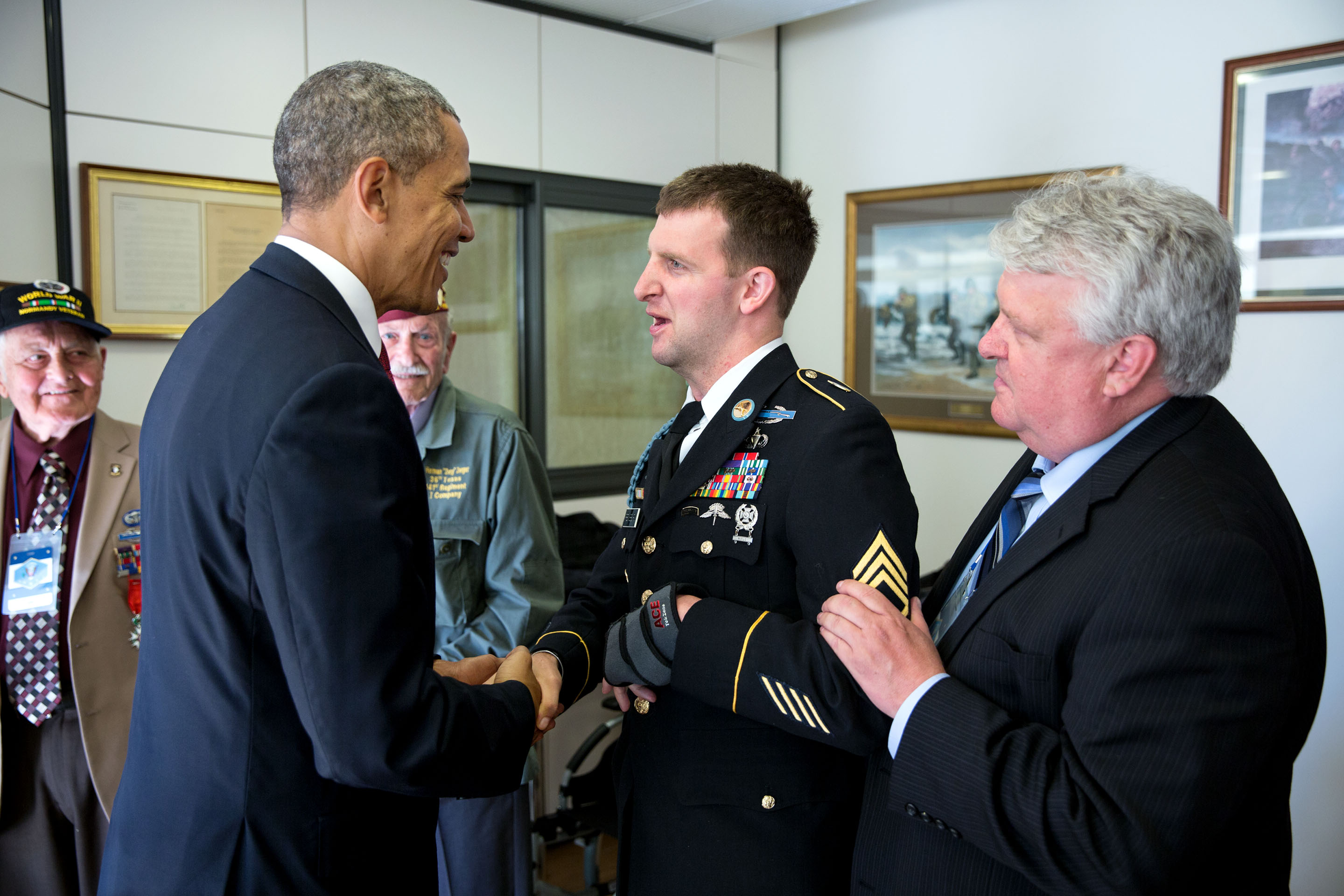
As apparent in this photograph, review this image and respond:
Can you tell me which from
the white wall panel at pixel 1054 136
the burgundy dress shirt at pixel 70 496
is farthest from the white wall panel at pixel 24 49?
the white wall panel at pixel 1054 136

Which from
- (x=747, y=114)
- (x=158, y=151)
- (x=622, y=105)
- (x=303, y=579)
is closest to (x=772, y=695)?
(x=303, y=579)

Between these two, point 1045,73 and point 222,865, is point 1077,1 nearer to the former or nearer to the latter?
point 1045,73

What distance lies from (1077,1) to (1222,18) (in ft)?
1.85

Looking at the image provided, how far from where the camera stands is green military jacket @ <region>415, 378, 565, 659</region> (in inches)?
98.7

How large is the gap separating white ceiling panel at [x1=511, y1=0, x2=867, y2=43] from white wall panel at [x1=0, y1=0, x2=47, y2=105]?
1.93 metres

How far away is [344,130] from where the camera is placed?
1270 mm

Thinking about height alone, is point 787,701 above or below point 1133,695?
below

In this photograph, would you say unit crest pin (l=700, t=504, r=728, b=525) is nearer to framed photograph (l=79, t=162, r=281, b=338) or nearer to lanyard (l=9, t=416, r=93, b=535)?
lanyard (l=9, t=416, r=93, b=535)

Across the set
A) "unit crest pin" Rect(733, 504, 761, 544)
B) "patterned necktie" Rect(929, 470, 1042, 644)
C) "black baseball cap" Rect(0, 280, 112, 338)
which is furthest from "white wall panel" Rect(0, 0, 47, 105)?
"patterned necktie" Rect(929, 470, 1042, 644)

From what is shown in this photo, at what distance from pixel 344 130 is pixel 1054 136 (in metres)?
3.34

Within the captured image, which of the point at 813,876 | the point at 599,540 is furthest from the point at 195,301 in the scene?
the point at 813,876

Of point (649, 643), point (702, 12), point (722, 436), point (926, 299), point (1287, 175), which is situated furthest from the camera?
point (926, 299)

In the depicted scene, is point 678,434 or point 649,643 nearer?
point 649,643

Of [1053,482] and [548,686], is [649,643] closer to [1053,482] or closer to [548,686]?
[548,686]
